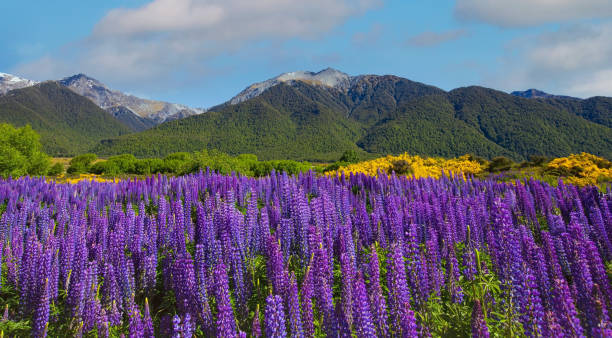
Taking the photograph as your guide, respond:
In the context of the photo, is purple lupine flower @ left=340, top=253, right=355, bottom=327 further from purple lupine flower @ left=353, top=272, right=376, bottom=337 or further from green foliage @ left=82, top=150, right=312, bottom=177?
green foliage @ left=82, top=150, right=312, bottom=177

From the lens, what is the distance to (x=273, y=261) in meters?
4.54

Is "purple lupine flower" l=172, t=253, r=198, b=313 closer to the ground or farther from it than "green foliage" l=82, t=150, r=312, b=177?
closer to the ground

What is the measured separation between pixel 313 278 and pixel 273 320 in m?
1.43

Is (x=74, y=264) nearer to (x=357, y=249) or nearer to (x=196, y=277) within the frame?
(x=196, y=277)

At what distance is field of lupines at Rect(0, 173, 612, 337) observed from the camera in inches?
131

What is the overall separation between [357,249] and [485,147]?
19578cm

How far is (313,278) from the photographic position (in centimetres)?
441

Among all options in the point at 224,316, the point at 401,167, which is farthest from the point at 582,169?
the point at 224,316

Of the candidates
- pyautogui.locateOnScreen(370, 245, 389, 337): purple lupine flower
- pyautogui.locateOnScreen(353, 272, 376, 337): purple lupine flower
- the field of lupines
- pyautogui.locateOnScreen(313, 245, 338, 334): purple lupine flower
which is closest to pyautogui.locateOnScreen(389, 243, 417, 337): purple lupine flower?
the field of lupines

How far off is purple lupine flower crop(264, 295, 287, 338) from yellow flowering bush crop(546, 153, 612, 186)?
54.8ft

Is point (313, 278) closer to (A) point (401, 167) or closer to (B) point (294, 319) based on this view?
(B) point (294, 319)

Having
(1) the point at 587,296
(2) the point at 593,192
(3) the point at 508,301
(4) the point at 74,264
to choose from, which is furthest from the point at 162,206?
(2) the point at 593,192

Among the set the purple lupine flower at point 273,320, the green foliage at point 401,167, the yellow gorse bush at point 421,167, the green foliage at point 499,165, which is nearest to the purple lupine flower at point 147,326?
the purple lupine flower at point 273,320

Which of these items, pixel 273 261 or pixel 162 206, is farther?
pixel 162 206
